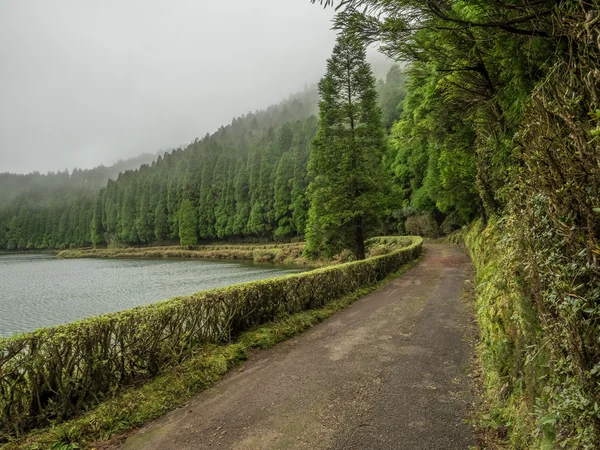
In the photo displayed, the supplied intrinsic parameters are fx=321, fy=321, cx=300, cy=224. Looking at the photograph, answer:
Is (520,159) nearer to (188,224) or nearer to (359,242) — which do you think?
(359,242)

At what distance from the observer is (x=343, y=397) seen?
5.17 metres

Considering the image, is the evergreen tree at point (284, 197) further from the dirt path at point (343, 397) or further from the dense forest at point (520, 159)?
the dirt path at point (343, 397)

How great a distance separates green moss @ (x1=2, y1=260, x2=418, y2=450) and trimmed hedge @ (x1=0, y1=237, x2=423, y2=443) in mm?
234

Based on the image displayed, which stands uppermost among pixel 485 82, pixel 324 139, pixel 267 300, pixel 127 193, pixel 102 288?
pixel 127 193

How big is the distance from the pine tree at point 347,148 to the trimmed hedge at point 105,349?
10.7 metres

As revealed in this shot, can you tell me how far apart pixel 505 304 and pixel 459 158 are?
1603 centimetres

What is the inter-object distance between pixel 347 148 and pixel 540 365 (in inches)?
660

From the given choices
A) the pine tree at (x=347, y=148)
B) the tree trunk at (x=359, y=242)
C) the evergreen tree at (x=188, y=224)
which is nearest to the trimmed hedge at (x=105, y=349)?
the pine tree at (x=347, y=148)

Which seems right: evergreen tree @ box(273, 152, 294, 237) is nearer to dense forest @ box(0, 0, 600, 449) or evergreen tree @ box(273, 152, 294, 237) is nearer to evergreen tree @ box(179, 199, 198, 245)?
evergreen tree @ box(179, 199, 198, 245)

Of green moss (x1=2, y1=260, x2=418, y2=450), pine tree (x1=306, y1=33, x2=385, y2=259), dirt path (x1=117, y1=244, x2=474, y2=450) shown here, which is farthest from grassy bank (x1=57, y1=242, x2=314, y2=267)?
dirt path (x1=117, y1=244, x2=474, y2=450)

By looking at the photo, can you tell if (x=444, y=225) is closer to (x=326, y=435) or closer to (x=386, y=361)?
(x=386, y=361)

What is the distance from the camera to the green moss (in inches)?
174

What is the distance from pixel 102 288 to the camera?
77.5 ft

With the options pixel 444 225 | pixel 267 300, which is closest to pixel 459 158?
pixel 267 300
